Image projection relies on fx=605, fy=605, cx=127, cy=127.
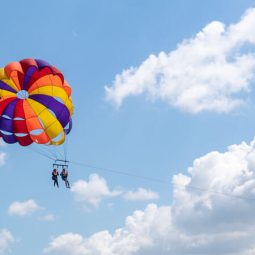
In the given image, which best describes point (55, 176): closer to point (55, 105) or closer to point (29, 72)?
point (55, 105)

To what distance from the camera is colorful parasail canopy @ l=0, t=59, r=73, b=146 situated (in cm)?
3891

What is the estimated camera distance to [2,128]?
128 feet

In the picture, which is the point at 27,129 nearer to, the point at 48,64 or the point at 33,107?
the point at 33,107

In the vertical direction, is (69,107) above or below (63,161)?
above

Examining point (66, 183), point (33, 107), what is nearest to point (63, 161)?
point (66, 183)

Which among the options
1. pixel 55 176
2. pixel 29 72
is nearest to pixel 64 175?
pixel 55 176

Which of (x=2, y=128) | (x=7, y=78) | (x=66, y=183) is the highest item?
(x=7, y=78)

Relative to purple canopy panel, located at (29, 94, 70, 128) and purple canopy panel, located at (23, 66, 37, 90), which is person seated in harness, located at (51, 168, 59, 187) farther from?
purple canopy panel, located at (23, 66, 37, 90)

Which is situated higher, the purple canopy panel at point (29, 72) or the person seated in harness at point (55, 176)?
the purple canopy panel at point (29, 72)

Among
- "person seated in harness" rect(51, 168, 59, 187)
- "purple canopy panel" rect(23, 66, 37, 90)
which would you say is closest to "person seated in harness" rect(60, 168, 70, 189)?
"person seated in harness" rect(51, 168, 59, 187)

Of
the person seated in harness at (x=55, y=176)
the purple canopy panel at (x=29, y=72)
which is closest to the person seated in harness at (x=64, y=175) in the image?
the person seated in harness at (x=55, y=176)

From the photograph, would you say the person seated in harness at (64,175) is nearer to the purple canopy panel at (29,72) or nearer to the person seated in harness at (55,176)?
the person seated in harness at (55,176)

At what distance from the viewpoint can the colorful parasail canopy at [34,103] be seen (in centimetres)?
3891

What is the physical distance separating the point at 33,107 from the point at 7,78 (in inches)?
102
